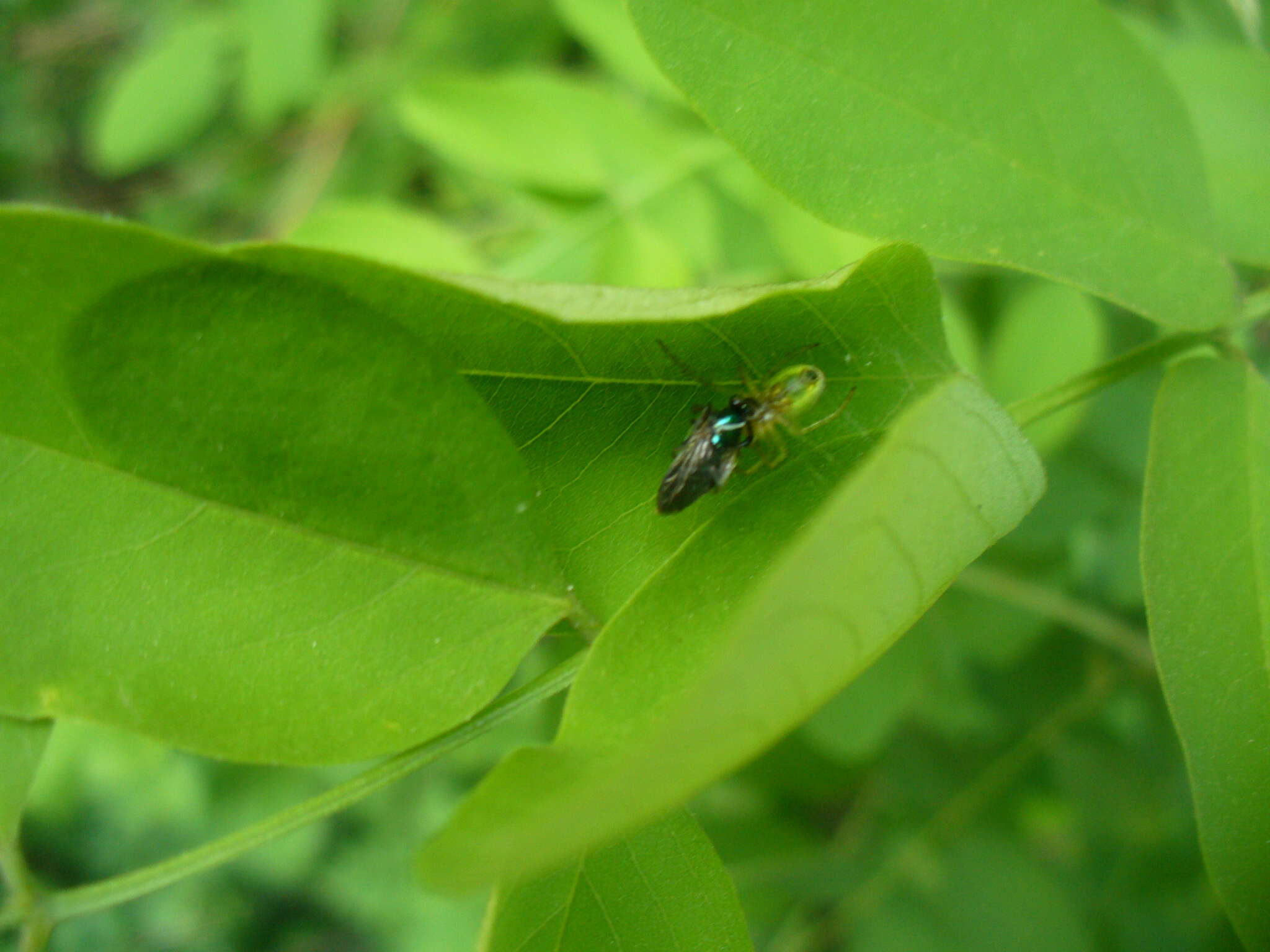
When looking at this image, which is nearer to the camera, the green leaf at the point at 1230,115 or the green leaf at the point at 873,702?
the green leaf at the point at 1230,115

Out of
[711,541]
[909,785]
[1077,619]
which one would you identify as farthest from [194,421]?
[909,785]

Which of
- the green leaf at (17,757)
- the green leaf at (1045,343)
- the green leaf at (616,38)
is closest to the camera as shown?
the green leaf at (17,757)

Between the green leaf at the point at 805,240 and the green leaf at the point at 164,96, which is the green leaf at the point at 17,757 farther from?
the green leaf at the point at 164,96

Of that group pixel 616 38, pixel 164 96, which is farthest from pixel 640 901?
pixel 164 96

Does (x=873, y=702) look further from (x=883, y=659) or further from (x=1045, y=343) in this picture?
(x=1045, y=343)

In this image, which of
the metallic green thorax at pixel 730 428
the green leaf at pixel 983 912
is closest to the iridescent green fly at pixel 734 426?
the metallic green thorax at pixel 730 428

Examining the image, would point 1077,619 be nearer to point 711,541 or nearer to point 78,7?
point 711,541

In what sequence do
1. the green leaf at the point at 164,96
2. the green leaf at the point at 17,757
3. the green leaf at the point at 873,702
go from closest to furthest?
the green leaf at the point at 17,757, the green leaf at the point at 873,702, the green leaf at the point at 164,96
